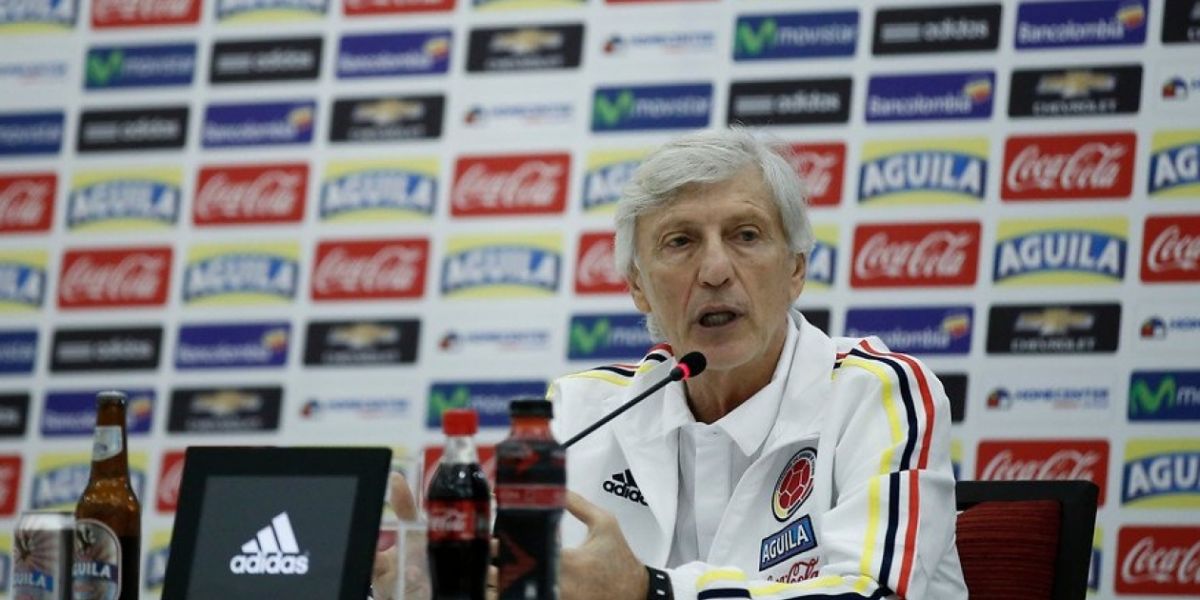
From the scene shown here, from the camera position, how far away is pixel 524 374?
16.7 ft

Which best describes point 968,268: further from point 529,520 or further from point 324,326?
point 529,520

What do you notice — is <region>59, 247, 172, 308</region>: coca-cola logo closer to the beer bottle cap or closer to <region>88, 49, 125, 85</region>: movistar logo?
<region>88, 49, 125, 85</region>: movistar logo

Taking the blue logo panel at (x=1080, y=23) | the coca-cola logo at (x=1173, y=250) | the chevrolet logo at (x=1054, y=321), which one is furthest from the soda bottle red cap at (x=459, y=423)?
the blue logo panel at (x=1080, y=23)

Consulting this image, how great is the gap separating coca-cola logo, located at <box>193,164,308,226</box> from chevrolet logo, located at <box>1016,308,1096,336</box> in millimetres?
2283

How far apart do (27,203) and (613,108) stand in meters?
2.02

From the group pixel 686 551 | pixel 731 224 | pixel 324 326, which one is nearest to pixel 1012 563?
pixel 686 551

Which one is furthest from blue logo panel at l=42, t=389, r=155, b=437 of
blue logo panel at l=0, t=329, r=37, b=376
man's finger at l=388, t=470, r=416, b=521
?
man's finger at l=388, t=470, r=416, b=521

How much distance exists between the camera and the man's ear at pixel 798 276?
8.45ft

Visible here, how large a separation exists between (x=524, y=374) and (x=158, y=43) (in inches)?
67.8

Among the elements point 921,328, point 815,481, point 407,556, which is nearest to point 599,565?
point 407,556

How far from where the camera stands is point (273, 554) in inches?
67.1

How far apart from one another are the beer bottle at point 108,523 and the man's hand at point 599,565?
49cm

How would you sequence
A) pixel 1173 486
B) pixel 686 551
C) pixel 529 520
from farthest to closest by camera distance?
pixel 1173 486, pixel 686 551, pixel 529 520

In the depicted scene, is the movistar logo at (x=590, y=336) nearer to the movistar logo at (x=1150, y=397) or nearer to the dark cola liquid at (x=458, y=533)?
the movistar logo at (x=1150, y=397)
